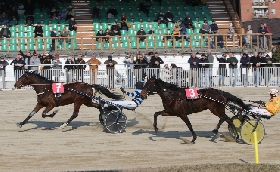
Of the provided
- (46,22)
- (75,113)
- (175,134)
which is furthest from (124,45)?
(175,134)

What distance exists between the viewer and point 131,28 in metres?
34.6

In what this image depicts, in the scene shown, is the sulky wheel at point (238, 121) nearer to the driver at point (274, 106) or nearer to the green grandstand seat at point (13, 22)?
the driver at point (274, 106)

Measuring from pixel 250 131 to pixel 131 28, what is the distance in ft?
63.9

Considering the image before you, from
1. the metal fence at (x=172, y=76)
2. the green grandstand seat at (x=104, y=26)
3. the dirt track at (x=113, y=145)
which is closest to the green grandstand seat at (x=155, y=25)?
the green grandstand seat at (x=104, y=26)

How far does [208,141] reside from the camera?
16.2 meters

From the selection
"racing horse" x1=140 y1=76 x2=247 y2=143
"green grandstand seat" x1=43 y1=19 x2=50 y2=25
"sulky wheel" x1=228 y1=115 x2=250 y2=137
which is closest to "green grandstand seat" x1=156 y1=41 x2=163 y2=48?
"green grandstand seat" x1=43 y1=19 x2=50 y2=25

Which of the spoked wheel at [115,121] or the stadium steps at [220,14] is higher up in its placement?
the stadium steps at [220,14]

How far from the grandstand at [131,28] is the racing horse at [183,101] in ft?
49.2

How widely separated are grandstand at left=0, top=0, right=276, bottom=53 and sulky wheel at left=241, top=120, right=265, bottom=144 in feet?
51.4

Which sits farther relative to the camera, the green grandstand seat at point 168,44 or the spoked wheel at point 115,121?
the green grandstand seat at point 168,44

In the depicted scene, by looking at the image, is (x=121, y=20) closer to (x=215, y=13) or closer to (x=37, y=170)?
(x=215, y=13)

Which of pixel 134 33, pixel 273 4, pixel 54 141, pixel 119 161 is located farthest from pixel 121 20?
pixel 273 4

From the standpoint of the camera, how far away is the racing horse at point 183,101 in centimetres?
1579

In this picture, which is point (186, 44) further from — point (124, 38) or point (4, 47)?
point (4, 47)
